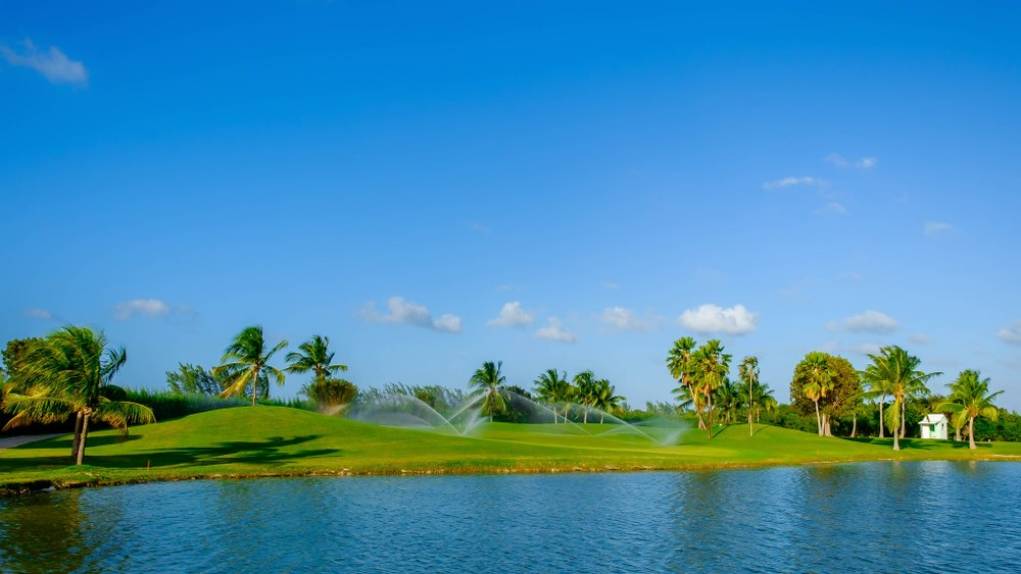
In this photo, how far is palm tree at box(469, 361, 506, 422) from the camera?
508 feet

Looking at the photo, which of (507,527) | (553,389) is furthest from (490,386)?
(507,527)

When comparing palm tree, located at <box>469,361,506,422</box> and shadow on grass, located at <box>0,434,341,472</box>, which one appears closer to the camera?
shadow on grass, located at <box>0,434,341,472</box>

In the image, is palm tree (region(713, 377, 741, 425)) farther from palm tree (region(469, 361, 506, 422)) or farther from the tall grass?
the tall grass

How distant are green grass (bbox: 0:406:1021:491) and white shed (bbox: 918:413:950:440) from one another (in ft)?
220

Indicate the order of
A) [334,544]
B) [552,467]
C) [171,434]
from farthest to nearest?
[171,434], [552,467], [334,544]

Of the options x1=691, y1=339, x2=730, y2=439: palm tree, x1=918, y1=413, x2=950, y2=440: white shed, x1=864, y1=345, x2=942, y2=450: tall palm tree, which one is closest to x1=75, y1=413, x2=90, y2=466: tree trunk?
x1=691, y1=339, x2=730, y2=439: palm tree

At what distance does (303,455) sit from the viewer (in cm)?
7194

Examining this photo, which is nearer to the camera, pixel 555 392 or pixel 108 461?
pixel 108 461

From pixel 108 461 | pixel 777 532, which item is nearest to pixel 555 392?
pixel 108 461

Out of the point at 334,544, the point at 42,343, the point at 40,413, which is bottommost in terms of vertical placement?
the point at 334,544

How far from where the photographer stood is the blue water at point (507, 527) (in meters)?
31.5

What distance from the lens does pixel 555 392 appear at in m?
172

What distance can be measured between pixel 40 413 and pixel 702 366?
301 feet

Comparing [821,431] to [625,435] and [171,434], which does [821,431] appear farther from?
[171,434]
